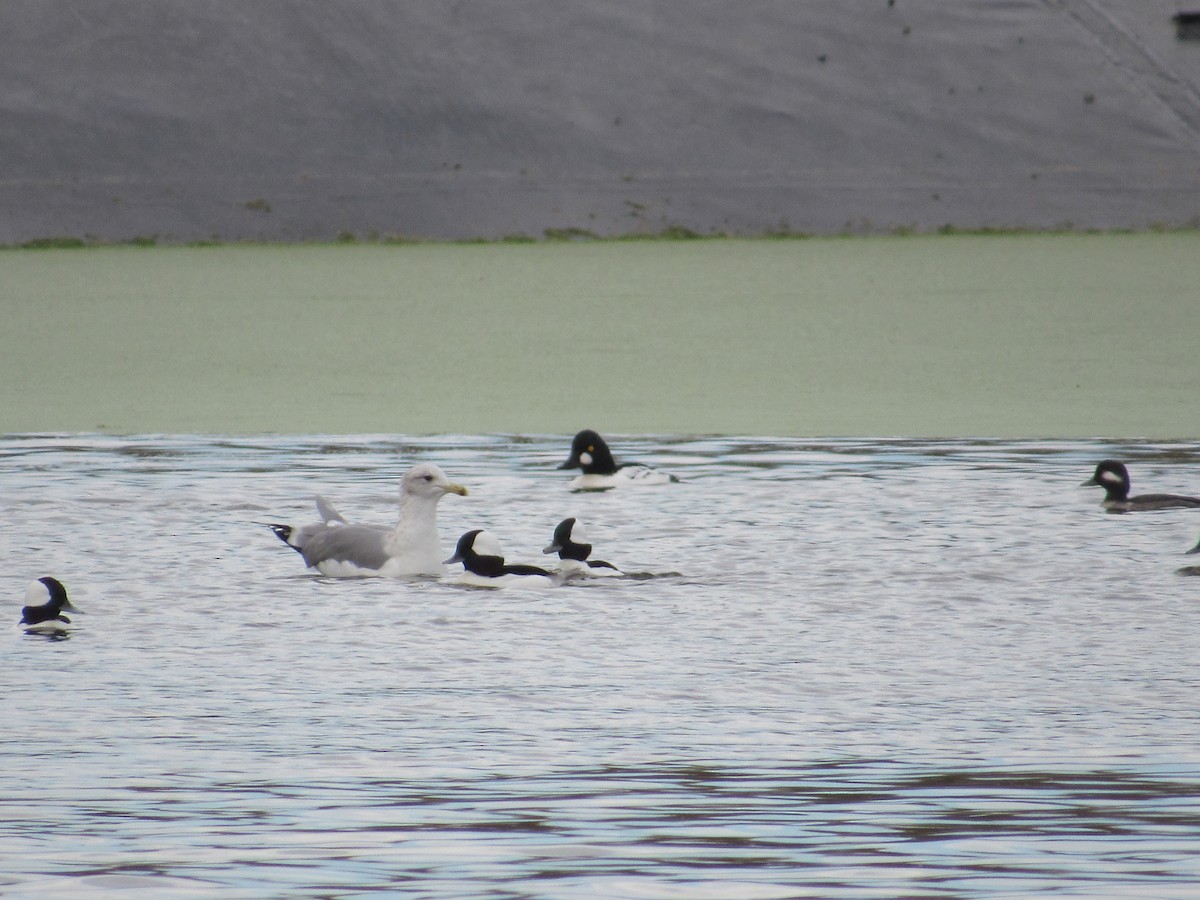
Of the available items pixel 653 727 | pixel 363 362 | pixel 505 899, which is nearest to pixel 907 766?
pixel 653 727

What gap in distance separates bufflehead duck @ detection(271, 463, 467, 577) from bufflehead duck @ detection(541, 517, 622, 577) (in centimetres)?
38

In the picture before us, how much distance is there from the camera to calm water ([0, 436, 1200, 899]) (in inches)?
123

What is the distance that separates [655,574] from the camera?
5934mm

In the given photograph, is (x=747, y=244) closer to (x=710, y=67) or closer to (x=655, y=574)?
(x=710, y=67)

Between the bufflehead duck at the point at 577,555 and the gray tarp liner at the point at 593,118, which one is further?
the gray tarp liner at the point at 593,118

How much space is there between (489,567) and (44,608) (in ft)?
3.98

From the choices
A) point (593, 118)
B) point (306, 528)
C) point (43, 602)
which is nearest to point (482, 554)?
point (306, 528)

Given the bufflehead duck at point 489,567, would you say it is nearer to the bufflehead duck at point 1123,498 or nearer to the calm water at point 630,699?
the calm water at point 630,699

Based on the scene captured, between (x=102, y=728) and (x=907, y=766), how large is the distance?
4.82 feet

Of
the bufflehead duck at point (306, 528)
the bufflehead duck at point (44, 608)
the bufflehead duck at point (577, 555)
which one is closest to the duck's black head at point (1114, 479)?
the bufflehead duck at point (577, 555)

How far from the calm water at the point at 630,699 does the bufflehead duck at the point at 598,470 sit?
10 centimetres

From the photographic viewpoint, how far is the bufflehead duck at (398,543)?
6023 millimetres

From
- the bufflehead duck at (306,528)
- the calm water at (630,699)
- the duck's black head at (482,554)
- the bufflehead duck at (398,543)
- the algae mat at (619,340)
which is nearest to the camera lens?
the calm water at (630,699)

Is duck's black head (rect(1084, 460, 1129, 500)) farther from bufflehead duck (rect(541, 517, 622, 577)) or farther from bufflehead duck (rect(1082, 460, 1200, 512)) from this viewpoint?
bufflehead duck (rect(541, 517, 622, 577))
